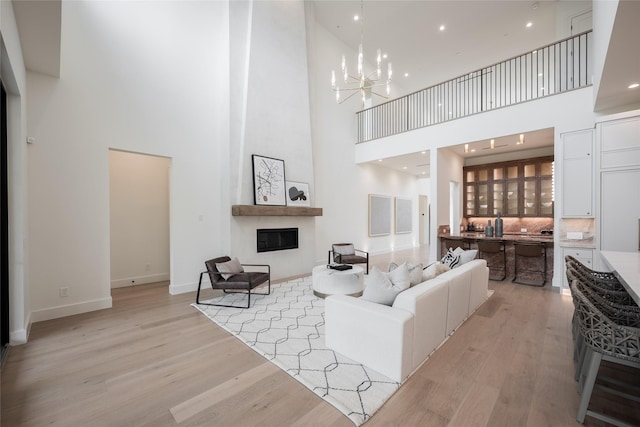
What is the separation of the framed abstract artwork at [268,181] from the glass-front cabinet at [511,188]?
17.3ft

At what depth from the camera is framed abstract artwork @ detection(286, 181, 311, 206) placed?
598 centimetres

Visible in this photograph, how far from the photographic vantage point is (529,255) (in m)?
5.17

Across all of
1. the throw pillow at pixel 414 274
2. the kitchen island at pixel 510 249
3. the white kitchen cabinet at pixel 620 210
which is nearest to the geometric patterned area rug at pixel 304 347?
the throw pillow at pixel 414 274

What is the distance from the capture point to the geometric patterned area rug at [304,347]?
2021 millimetres

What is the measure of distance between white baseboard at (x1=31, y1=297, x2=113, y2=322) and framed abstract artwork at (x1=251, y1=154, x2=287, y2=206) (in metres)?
2.78

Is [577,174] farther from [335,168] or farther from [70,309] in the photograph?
[70,309]

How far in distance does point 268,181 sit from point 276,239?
4.03 ft

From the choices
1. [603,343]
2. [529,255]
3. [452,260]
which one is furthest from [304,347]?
[529,255]

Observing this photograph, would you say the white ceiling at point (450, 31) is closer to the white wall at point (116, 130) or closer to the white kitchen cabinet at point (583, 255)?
the white kitchen cabinet at point (583, 255)

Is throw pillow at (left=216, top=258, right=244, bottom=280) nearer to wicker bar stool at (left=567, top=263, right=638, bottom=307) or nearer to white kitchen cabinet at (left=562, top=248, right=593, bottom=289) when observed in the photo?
wicker bar stool at (left=567, top=263, right=638, bottom=307)

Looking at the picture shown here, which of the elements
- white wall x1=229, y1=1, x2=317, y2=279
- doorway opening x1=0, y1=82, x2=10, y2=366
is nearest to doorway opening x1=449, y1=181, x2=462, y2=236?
white wall x1=229, y1=1, x2=317, y2=279

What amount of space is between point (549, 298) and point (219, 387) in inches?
194

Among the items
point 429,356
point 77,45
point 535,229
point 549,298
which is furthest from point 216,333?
point 535,229

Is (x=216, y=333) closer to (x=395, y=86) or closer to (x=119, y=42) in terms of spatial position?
(x=119, y=42)
